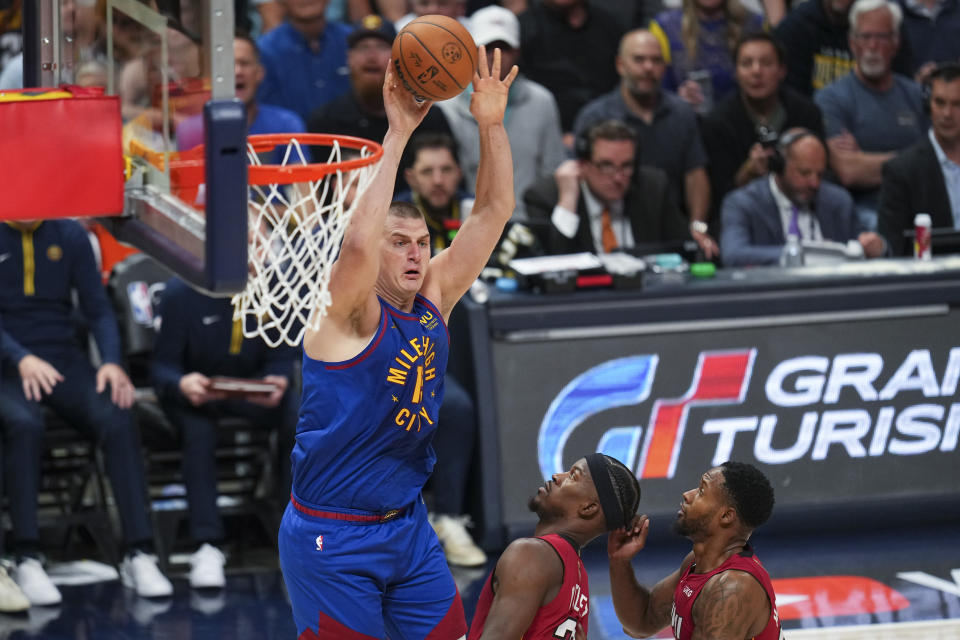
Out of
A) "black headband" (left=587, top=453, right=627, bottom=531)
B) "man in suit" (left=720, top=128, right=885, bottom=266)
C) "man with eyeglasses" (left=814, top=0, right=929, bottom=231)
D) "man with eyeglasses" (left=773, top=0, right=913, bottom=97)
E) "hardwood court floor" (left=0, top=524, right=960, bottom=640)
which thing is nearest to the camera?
"black headband" (left=587, top=453, right=627, bottom=531)

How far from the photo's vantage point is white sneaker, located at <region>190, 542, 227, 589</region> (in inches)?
288

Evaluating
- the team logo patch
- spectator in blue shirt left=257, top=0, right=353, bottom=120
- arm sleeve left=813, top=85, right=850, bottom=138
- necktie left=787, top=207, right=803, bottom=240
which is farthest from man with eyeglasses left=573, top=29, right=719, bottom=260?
the team logo patch

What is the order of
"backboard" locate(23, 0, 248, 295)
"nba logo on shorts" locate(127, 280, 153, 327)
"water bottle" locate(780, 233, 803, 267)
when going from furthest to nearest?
1. "water bottle" locate(780, 233, 803, 267)
2. "nba logo on shorts" locate(127, 280, 153, 327)
3. "backboard" locate(23, 0, 248, 295)

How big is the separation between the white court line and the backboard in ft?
11.3

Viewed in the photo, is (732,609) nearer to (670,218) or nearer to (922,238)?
(922,238)

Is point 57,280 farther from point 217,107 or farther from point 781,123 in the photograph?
point 781,123

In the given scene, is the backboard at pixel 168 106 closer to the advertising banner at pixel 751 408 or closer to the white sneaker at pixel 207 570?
the white sneaker at pixel 207 570

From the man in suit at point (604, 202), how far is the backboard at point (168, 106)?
382cm

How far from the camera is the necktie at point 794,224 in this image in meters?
8.90

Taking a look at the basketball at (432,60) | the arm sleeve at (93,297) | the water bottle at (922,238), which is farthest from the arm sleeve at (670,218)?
the basketball at (432,60)

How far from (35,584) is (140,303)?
5.99 feet

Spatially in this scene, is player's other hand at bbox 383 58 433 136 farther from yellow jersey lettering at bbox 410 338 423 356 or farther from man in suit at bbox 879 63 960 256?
man in suit at bbox 879 63 960 256

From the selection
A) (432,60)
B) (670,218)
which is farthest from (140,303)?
(432,60)

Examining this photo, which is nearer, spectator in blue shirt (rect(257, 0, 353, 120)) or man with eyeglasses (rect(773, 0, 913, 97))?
spectator in blue shirt (rect(257, 0, 353, 120))
